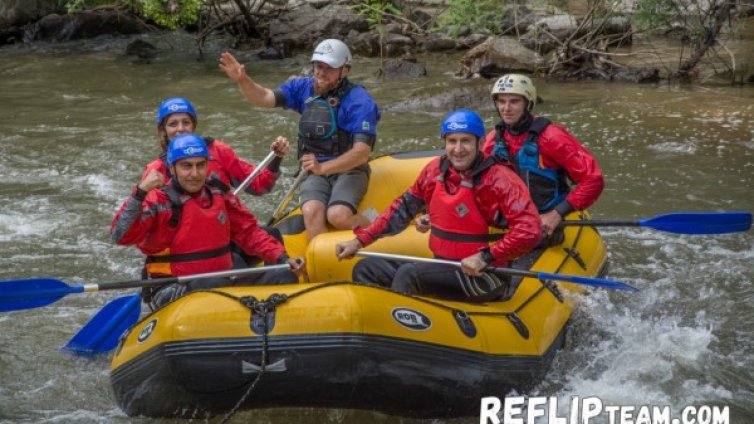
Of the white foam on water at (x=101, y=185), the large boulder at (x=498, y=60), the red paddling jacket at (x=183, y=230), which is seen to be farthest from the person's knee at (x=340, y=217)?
the large boulder at (x=498, y=60)

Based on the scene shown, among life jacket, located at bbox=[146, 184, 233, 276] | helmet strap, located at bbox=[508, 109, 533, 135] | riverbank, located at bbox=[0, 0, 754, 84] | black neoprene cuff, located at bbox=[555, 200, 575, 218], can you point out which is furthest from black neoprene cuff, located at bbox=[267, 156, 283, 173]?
riverbank, located at bbox=[0, 0, 754, 84]

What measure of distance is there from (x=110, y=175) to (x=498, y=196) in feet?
17.3

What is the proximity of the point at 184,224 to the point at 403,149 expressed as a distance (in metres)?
5.19

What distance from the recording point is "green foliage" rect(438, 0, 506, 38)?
1239cm

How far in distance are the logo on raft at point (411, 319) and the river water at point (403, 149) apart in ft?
2.22

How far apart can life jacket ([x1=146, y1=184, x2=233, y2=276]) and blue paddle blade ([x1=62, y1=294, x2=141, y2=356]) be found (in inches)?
16.4

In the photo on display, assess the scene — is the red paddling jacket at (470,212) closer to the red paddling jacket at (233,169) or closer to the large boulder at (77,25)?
the red paddling jacket at (233,169)

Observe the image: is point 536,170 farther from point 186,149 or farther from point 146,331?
point 146,331

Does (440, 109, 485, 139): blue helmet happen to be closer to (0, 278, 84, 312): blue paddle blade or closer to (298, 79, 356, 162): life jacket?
(298, 79, 356, 162): life jacket

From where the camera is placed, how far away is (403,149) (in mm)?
9688

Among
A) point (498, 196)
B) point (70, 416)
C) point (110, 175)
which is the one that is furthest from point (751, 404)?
point (110, 175)

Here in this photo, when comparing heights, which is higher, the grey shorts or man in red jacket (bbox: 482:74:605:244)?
man in red jacket (bbox: 482:74:605:244)

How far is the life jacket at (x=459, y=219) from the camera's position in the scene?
474 centimetres

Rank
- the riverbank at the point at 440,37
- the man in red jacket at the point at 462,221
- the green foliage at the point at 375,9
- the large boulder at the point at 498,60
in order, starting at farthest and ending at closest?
the green foliage at the point at 375,9, the large boulder at the point at 498,60, the riverbank at the point at 440,37, the man in red jacket at the point at 462,221
